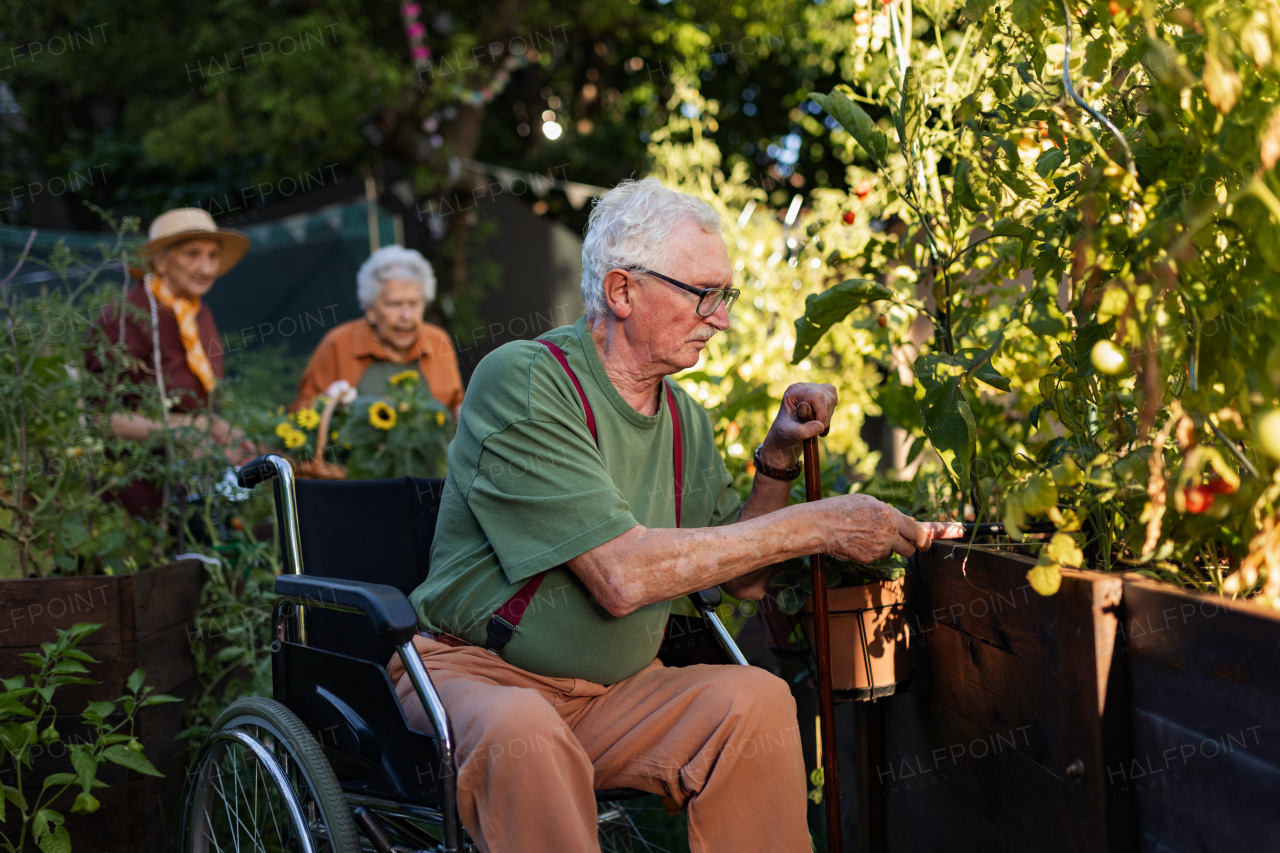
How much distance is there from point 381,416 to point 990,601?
1.99 metres

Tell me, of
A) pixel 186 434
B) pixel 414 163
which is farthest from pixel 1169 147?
pixel 414 163

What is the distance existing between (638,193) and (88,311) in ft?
4.87

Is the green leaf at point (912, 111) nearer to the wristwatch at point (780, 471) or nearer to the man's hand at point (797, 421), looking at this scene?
the man's hand at point (797, 421)

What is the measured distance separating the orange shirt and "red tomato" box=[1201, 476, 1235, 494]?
2.98 m

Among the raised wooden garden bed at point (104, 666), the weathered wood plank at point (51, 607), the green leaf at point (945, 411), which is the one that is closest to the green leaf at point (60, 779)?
the raised wooden garden bed at point (104, 666)

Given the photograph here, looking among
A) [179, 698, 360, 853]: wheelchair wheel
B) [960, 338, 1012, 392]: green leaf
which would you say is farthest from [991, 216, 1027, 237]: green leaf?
[179, 698, 360, 853]: wheelchair wheel

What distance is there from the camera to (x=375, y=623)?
1.34 metres

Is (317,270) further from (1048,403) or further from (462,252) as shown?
(1048,403)

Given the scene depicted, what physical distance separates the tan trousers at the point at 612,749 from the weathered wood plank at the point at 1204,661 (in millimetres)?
567

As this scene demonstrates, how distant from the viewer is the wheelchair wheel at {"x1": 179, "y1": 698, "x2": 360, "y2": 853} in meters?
1.40

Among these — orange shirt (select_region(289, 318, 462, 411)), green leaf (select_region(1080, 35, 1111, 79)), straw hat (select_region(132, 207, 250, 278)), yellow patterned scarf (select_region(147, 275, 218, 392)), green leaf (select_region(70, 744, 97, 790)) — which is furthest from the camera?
orange shirt (select_region(289, 318, 462, 411))

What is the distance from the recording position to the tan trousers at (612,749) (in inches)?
52.6

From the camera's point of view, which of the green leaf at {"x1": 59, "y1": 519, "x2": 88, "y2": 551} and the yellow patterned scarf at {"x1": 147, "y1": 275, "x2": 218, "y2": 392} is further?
the yellow patterned scarf at {"x1": 147, "y1": 275, "x2": 218, "y2": 392}

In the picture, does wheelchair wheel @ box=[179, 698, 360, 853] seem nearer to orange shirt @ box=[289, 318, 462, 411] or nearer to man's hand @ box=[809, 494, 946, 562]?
man's hand @ box=[809, 494, 946, 562]
